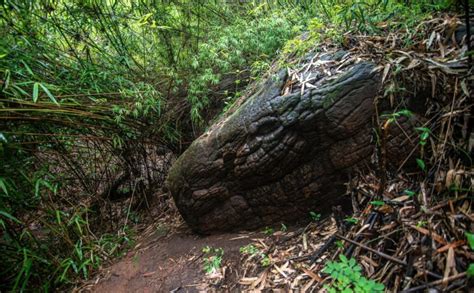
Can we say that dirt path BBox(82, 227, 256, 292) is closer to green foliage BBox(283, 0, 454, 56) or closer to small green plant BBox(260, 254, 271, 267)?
small green plant BBox(260, 254, 271, 267)

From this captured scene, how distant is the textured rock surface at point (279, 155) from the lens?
1894 millimetres

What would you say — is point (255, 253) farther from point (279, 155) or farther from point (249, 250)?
point (279, 155)

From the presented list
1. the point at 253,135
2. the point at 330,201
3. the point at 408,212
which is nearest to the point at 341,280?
the point at 408,212

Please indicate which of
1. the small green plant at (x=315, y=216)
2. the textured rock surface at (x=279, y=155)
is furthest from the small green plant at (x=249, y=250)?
the small green plant at (x=315, y=216)

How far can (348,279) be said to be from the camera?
142cm

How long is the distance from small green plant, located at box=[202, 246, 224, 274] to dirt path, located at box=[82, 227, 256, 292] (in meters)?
0.04

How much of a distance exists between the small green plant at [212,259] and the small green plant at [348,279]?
3.15ft

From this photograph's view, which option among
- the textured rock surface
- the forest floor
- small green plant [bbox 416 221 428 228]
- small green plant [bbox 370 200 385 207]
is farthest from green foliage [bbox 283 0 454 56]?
the forest floor

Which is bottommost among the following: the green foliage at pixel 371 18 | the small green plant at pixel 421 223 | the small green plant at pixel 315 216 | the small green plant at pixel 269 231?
the small green plant at pixel 269 231

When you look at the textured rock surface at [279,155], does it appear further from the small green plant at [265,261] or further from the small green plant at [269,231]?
the small green plant at [265,261]

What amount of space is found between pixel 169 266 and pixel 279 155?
1.40 meters

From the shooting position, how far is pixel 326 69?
209cm

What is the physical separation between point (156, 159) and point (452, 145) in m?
3.39

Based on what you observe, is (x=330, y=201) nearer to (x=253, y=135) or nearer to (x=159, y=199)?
(x=253, y=135)
